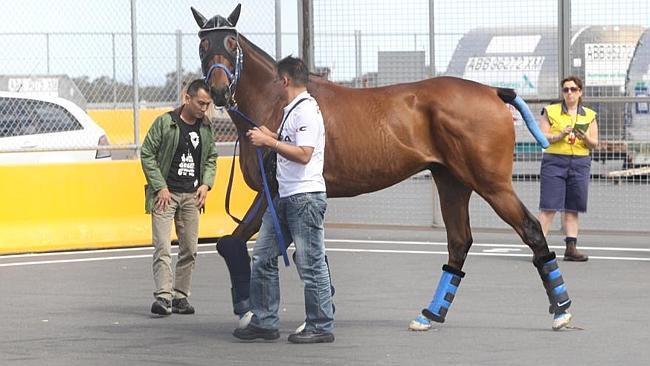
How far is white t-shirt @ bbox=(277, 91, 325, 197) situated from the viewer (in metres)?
9.92

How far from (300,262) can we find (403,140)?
134 cm

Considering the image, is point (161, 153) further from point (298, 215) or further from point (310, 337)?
point (310, 337)

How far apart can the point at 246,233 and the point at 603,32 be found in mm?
8051

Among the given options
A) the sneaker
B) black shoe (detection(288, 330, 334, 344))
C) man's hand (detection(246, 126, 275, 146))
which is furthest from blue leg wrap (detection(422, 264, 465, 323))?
man's hand (detection(246, 126, 275, 146))

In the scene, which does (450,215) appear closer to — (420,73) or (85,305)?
(85,305)

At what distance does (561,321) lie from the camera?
34.7 ft

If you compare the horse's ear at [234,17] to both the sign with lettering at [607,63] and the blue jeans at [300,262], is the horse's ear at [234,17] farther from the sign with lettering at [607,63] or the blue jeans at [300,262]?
the sign with lettering at [607,63]

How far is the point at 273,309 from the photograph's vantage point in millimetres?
10305

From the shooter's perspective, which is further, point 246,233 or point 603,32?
point 603,32

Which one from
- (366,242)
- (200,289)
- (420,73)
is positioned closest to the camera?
(200,289)

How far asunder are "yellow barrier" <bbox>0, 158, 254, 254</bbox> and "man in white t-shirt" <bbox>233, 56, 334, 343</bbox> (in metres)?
6.15

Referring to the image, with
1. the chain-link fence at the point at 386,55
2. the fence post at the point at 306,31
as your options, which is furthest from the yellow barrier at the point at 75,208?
the fence post at the point at 306,31

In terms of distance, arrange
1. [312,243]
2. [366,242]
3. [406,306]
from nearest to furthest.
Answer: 1. [312,243]
2. [406,306]
3. [366,242]

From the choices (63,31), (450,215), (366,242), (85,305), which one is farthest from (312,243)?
(63,31)
